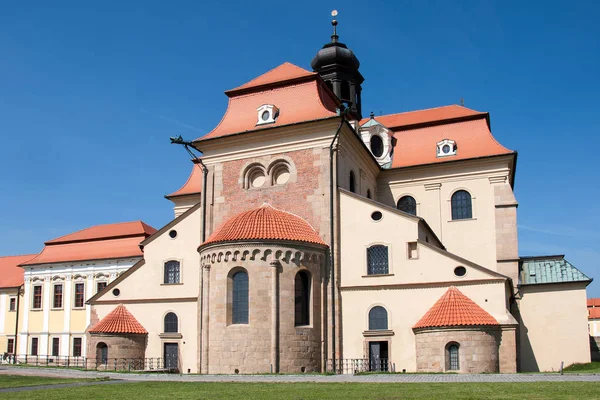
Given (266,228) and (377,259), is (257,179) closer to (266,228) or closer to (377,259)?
(266,228)

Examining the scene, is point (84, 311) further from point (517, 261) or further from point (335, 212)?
point (517, 261)

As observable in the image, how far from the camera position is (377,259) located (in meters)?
28.0

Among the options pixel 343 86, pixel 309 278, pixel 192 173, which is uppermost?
pixel 343 86

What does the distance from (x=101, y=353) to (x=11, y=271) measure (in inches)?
983

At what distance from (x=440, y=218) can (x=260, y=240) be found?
12559mm

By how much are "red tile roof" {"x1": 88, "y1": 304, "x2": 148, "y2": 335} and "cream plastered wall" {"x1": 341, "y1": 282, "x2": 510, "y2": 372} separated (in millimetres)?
10124

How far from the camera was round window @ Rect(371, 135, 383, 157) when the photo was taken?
3784cm

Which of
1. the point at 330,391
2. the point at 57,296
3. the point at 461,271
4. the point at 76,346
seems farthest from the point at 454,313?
the point at 57,296

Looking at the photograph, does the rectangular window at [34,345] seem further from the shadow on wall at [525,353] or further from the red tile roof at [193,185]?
the shadow on wall at [525,353]

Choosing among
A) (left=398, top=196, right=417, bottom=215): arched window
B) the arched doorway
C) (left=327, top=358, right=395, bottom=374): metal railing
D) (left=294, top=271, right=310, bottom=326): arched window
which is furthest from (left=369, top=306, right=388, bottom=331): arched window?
the arched doorway

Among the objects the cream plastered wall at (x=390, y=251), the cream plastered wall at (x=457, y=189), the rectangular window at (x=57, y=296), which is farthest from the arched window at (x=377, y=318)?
the rectangular window at (x=57, y=296)

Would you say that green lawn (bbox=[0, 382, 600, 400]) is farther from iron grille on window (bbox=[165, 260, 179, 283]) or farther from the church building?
iron grille on window (bbox=[165, 260, 179, 283])

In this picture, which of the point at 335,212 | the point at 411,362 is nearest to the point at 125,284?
the point at 335,212

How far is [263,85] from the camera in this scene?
32000mm
